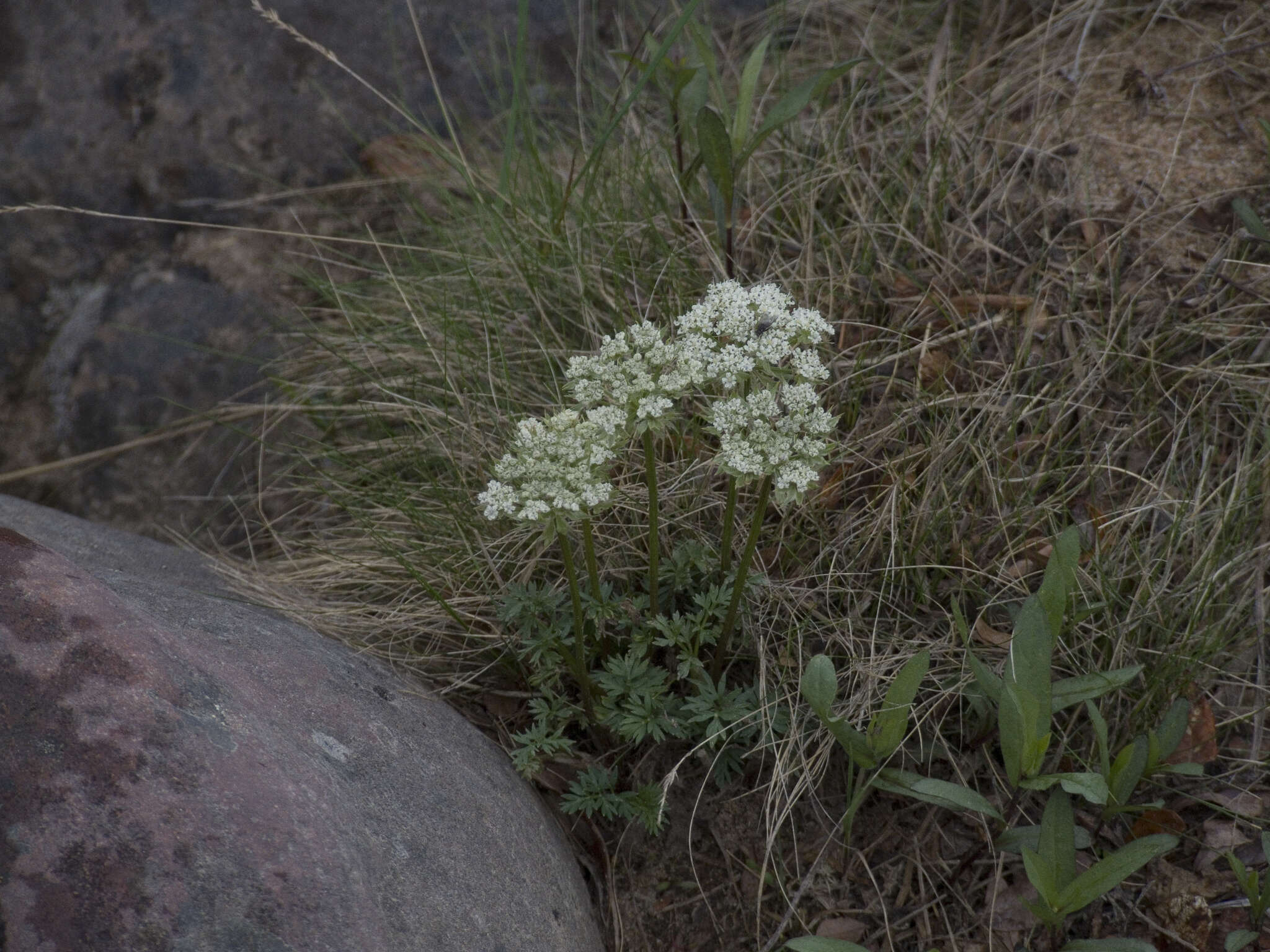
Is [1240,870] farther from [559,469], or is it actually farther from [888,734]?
[559,469]

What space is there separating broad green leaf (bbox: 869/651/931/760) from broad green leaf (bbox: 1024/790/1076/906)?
0.32m

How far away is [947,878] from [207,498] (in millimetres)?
2487

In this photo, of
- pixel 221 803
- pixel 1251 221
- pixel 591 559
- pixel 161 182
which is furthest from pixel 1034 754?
pixel 161 182

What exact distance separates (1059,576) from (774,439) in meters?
0.77

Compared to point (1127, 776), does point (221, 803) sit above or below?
above

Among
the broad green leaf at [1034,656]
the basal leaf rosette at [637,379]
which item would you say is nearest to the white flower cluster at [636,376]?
the basal leaf rosette at [637,379]

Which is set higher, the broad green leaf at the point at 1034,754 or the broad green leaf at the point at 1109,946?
the broad green leaf at the point at 1034,754

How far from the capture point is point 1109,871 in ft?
6.02

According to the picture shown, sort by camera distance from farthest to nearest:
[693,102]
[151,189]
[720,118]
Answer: [151,189], [693,102], [720,118]

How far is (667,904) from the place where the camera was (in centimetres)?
223

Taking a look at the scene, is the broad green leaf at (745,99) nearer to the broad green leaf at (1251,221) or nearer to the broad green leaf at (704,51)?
the broad green leaf at (704,51)

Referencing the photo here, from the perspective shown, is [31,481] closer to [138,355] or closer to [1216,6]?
[138,355]

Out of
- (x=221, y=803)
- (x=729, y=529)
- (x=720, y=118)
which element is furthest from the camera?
(x=720, y=118)

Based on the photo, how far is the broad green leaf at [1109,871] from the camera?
1822 mm
